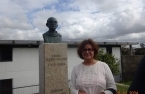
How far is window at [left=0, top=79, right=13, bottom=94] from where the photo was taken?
1442cm

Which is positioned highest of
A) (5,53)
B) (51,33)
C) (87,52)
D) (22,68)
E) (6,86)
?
(51,33)

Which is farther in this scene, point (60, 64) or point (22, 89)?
point (22, 89)

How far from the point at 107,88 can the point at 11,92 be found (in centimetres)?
1280

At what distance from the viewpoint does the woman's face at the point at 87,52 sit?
10.6ft

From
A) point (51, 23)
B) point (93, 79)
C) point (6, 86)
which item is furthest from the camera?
point (6, 86)

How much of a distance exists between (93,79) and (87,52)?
440 mm

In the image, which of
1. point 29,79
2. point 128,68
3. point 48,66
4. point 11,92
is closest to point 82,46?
point 48,66

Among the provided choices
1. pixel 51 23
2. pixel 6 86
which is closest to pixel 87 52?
pixel 51 23

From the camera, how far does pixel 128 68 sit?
22.6 metres

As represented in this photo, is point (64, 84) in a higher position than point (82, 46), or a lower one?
lower

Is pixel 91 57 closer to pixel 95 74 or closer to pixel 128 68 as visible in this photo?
pixel 95 74

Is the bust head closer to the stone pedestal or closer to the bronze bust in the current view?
the bronze bust

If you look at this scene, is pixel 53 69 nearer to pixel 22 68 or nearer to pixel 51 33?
pixel 51 33

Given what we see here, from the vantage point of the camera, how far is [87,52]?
128 inches
